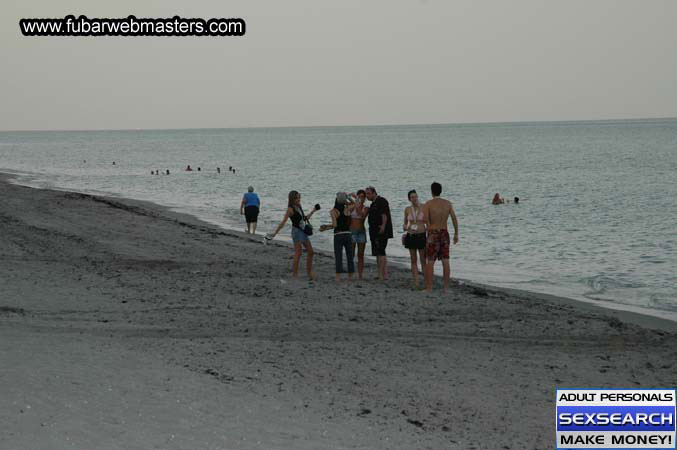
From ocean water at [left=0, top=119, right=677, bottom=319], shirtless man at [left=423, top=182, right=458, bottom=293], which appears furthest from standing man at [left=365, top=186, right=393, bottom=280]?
ocean water at [left=0, top=119, right=677, bottom=319]

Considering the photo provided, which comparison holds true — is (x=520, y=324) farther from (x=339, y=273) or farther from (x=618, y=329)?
(x=339, y=273)

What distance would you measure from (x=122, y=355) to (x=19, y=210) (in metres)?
19.6

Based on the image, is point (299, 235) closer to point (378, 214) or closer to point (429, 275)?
point (378, 214)

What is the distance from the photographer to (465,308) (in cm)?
1290

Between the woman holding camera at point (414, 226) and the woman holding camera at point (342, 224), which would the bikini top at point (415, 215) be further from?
the woman holding camera at point (342, 224)

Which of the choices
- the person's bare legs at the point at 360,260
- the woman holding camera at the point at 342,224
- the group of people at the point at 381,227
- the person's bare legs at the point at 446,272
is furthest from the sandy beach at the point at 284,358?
the woman holding camera at the point at 342,224

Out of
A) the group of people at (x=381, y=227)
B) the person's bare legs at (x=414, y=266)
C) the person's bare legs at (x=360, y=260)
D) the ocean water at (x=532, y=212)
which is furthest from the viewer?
the ocean water at (x=532, y=212)

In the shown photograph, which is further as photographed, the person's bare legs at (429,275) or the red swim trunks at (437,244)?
the person's bare legs at (429,275)

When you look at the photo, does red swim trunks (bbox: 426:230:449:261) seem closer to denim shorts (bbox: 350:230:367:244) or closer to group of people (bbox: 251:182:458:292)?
group of people (bbox: 251:182:458:292)

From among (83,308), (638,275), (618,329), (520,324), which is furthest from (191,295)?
(638,275)

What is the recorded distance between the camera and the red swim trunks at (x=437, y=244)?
13.4 metres

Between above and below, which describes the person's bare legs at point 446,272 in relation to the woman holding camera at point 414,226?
below

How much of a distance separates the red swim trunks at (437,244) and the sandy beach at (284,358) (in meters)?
0.78

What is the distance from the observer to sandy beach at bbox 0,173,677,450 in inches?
277
